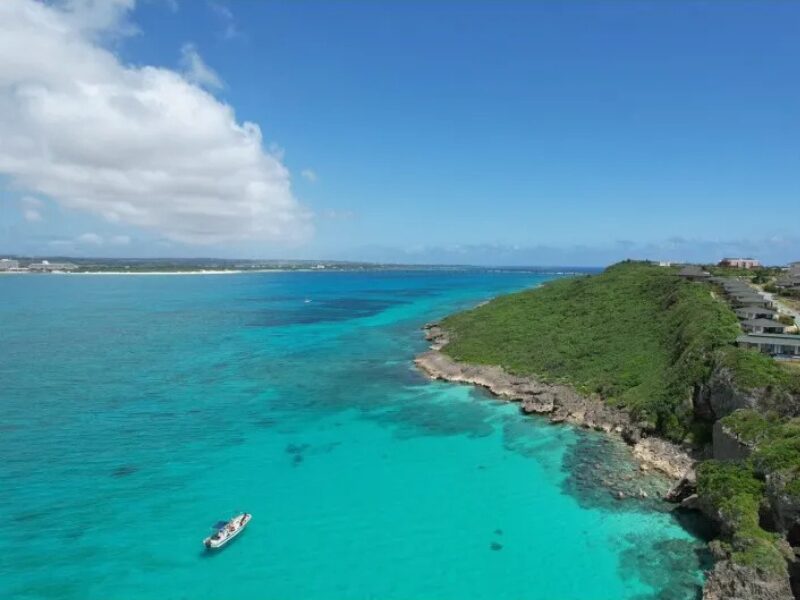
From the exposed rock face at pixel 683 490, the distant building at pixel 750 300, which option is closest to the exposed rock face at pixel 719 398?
the exposed rock face at pixel 683 490

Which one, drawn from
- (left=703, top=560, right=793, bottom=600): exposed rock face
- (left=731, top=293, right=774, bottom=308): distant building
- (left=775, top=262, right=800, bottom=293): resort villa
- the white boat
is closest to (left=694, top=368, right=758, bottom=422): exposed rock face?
(left=703, top=560, right=793, bottom=600): exposed rock face

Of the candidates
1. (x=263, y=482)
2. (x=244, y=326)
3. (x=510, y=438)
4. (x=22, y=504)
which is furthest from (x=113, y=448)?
(x=244, y=326)

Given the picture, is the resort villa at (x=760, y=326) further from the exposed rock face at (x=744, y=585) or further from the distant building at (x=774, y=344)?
the exposed rock face at (x=744, y=585)

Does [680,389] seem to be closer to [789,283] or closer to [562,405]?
[562,405]

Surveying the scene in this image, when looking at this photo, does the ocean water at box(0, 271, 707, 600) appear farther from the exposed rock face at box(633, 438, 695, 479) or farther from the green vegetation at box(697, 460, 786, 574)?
the green vegetation at box(697, 460, 786, 574)

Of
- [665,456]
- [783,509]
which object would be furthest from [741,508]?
[665,456]

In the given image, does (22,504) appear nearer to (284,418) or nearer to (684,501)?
(284,418)

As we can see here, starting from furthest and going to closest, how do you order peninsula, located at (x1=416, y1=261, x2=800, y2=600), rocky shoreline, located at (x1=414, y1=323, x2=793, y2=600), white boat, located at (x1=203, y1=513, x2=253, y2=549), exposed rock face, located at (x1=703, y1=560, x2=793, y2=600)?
white boat, located at (x1=203, y1=513, x2=253, y2=549), peninsula, located at (x1=416, y1=261, x2=800, y2=600), rocky shoreline, located at (x1=414, y1=323, x2=793, y2=600), exposed rock face, located at (x1=703, y1=560, x2=793, y2=600)
